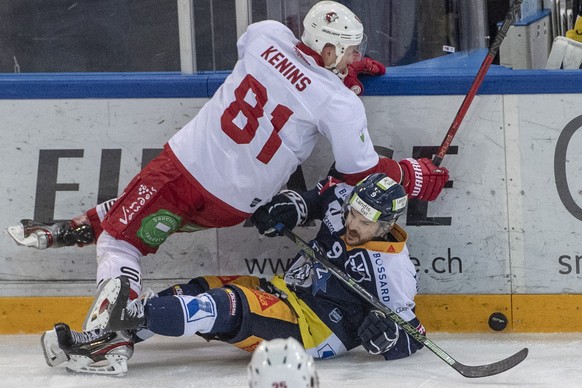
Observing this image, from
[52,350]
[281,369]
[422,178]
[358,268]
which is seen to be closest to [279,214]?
[358,268]

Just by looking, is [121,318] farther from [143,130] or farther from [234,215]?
[143,130]

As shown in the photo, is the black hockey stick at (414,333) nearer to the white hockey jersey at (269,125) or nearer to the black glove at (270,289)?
the black glove at (270,289)

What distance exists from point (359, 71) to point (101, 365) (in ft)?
4.47

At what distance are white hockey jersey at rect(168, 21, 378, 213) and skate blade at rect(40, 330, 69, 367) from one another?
2.30 ft

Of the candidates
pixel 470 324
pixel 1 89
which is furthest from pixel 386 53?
pixel 1 89

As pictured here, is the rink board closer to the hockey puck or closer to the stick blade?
the hockey puck

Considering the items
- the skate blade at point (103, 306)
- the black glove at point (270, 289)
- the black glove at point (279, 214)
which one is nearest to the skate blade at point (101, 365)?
the skate blade at point (103, 306)

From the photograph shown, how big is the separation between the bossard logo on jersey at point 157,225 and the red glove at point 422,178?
782 mm

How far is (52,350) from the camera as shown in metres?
3.95

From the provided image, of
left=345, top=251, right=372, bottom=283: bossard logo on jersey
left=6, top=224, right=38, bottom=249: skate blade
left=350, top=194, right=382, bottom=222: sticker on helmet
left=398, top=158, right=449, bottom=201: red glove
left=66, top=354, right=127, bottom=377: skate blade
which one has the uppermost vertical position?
left=398, top=158, right=449, bottom=201: red glove

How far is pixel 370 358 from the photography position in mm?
4086

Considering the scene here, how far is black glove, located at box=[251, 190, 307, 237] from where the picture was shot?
13.7 ft

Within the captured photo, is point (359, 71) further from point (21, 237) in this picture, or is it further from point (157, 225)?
point (21, 237)

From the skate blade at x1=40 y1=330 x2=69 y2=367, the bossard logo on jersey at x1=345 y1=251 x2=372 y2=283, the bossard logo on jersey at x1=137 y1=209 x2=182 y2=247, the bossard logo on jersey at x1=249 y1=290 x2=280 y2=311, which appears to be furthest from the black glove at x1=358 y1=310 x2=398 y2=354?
the skate blade at x1=40 y1=330 x2=69 y2=367
